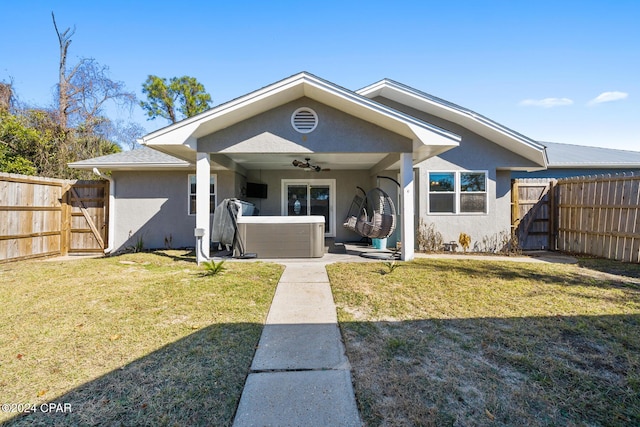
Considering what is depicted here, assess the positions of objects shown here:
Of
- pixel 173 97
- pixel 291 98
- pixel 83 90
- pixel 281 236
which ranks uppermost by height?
pixel 173 97

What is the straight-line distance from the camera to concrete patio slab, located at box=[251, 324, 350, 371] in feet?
8.79

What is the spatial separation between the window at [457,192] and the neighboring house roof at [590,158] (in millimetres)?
3592

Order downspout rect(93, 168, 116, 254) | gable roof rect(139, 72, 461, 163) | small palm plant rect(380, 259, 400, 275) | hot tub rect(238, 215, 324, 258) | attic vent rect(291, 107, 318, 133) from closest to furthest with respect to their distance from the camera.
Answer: small palm plant rect(380, 259, 400, 275)
gable roof rect(139, 72, 461, 163)
attic vent rect(291, 107, 318, 133)
hot tub rect(238, 215, 324, 258)
downspout rect(93, 168, 116, 254)

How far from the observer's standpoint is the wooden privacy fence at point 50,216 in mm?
7559

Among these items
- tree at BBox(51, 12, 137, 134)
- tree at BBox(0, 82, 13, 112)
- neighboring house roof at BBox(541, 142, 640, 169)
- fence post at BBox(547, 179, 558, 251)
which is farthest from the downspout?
neighboring house roof at BBox(541, 142, 640, 169)

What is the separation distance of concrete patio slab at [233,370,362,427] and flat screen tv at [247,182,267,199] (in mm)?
8571

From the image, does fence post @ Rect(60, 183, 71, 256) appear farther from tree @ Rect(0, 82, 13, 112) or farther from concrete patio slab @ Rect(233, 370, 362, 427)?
tree @ Rect(0, 82, 13, 112)

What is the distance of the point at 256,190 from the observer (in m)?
10.8

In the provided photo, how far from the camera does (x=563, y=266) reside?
22.5 ft

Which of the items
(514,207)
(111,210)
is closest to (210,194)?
(111,210)

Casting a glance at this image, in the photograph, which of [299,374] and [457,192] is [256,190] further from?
[299,374]

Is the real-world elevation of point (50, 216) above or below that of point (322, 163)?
below

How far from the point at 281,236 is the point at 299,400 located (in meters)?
5.61

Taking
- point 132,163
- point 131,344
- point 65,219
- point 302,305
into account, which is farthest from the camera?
point 65,219
